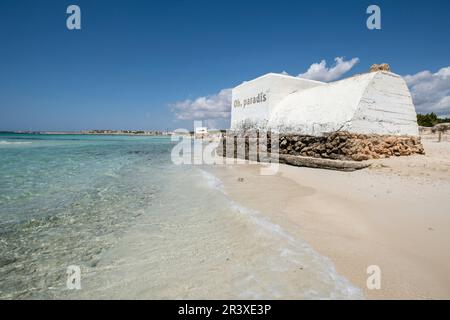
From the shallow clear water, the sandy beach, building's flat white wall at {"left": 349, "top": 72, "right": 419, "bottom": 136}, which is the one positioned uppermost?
building's flat white wall at {"left": 349, "top": 72, "right": 419, "bottom": 136}

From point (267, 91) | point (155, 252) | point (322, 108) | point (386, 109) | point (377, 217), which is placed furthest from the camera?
point (267, 91)

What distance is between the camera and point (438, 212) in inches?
154

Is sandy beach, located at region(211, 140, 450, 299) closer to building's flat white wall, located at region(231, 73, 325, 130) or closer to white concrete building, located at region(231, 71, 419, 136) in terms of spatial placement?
white concrete building, located at region(231, 71, 419, 136)

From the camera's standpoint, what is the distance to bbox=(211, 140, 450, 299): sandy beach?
2.45 metres

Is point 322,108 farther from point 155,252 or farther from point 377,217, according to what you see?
point 155,252

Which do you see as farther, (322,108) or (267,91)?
(267,91)

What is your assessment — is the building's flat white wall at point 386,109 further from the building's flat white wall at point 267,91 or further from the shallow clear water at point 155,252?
the shallow clear water at point 155,252

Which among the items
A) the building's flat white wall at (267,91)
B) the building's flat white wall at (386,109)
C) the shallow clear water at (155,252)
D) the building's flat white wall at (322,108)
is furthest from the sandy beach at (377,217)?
the building's flat white wall at (267,91)

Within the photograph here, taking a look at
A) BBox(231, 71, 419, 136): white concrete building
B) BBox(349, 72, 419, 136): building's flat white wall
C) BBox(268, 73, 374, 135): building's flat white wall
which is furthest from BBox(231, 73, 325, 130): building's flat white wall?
BBox(349, 72, 419, 136): building's flat white wall

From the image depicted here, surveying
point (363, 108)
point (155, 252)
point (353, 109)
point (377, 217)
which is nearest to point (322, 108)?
point (353, 109)

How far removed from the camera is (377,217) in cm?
398

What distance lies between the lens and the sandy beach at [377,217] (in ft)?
8.05
